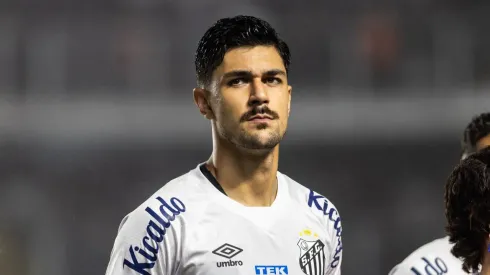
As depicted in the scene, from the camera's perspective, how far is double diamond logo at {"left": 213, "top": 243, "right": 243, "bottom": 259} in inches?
108

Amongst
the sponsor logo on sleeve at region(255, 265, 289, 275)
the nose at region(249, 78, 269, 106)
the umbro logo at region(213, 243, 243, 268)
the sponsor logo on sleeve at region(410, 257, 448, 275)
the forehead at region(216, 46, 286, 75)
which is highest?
the forehead at region(216, 46, 286, 75)

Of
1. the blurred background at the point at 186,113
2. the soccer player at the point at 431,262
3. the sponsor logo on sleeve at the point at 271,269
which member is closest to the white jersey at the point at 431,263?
the soccer player at the point at 431,262

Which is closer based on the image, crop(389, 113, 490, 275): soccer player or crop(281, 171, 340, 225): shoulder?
crop(281, 171, 340, 225): shoulder

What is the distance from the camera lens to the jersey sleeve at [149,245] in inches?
106

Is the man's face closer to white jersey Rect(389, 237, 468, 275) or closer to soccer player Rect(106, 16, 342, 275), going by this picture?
soccer player Rect(106, 16, 342, 275)

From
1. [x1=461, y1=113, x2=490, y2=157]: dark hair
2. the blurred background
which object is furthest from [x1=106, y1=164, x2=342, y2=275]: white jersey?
the blurred background

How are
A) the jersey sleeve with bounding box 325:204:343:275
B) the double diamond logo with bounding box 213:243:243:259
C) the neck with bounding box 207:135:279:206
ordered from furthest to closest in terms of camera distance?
the jersey sleeve with bounding box 325:204:343:275 → the neck with bounding box 207:135:279:206 → the double diamond logo with bounding box 213:243:243:259

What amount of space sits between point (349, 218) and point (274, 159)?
3.26 meters

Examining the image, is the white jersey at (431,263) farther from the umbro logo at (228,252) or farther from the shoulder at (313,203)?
the umbro logo at (228,252)

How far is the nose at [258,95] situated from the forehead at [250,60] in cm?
6

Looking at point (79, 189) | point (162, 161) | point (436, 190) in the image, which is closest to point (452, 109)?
point (436, 190)

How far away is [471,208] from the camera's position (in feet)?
8.79

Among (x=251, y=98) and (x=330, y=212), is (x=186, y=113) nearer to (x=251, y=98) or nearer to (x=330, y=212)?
(x=330, y=212)

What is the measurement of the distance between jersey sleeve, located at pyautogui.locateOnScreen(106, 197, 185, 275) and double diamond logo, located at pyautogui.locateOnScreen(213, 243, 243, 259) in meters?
0.12
